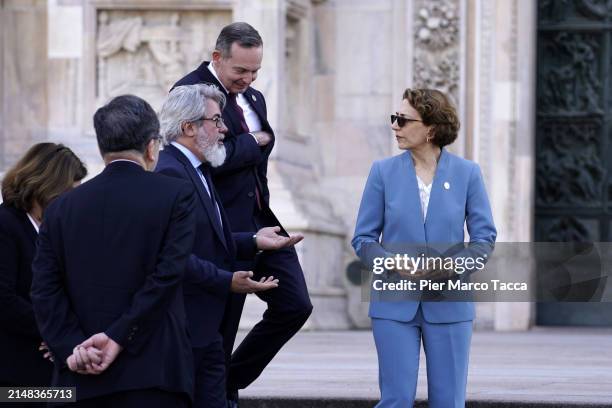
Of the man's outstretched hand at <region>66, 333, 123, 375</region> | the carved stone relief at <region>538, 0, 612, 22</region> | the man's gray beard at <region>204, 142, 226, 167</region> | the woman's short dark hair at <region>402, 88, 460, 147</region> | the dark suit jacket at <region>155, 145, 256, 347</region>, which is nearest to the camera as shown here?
the man's outstretched hand at <region>66, 333, 123, 375</region>

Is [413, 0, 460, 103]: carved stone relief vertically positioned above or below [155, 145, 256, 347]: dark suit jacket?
above

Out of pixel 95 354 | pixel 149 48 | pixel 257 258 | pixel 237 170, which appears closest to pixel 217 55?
pixel 237 170

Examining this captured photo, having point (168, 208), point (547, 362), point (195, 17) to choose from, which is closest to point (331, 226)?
point (195, 17)

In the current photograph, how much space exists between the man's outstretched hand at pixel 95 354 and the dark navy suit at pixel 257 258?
1.80 metres

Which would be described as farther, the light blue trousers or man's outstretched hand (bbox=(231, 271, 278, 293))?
the light blue trousers

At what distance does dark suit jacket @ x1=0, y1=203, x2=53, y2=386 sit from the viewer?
250 inches

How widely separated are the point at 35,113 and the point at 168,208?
366 inches

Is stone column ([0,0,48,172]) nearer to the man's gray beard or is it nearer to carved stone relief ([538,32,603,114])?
carved stone relief ([538,32,603,114])

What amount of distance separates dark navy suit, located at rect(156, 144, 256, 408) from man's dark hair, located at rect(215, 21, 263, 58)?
32.3 inches

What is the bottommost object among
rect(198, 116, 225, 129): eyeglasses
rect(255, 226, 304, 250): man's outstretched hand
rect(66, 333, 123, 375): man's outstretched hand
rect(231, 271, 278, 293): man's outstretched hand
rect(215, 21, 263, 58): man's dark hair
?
rect(66, 333, 123, 375): man's outstretched hand

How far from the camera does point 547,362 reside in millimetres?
10664

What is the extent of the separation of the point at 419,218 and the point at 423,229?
49 mm

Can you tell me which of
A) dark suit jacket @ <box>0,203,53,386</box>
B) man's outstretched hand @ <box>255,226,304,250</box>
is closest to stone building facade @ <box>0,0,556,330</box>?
man's outstretched hand @ <box>255,226,304,250</box>

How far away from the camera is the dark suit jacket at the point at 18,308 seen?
635cm
